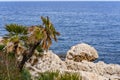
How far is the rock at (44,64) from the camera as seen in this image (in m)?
22.7

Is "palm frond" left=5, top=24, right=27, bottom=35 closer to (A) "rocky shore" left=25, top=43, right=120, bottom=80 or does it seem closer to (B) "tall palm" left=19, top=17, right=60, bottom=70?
(B) "tall palm" left=19, top=17, right=60, bottom=70

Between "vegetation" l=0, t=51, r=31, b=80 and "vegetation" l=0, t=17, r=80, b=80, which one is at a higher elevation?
"vegetation" l=0, t=17, r=80, b=80

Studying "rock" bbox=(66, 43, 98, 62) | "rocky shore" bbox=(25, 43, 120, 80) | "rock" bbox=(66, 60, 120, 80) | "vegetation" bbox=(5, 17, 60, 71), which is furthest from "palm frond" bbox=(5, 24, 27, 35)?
"rock" bbox=(66, 43, 98, 62)

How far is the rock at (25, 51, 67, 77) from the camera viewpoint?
895 inches

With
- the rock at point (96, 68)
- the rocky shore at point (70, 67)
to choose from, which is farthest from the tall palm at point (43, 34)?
the rock at point (96, 68)

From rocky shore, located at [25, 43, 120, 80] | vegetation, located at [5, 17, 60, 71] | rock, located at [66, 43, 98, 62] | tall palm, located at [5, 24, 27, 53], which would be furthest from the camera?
rock, located at [66, 43, 98, 62]

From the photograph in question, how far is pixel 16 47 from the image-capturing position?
21.0 m

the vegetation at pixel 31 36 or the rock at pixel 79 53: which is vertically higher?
the vegetation at pixel 31 36

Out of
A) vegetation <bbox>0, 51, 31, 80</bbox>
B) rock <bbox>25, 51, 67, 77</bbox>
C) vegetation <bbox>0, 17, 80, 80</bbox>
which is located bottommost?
rock <bbox>25, 51, 67, 77</bbox>

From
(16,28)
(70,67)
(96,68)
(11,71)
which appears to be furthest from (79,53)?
(11,71)

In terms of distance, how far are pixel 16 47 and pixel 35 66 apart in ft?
8.46

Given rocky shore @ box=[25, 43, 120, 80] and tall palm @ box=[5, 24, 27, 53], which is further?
rocky shore @ box=[25, 43, 120, 80]

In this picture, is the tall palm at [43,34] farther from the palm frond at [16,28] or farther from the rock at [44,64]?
the rock at [44,64]

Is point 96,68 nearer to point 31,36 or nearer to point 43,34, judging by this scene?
point 43,34
